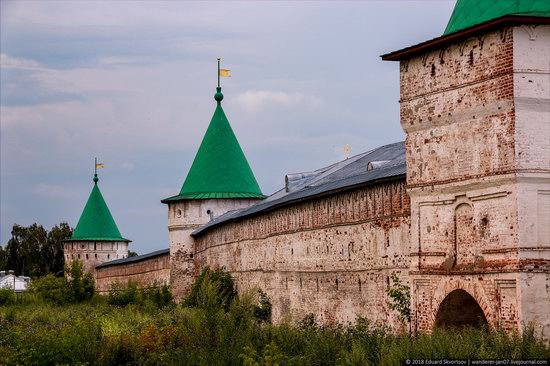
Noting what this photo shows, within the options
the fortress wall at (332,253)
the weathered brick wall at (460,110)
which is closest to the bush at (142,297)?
the fortress wall at (332,253)

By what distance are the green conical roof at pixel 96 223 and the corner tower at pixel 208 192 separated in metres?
16.5

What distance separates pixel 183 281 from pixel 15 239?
130 feet

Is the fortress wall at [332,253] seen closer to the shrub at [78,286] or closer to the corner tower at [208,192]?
the corner tower at [208,192]

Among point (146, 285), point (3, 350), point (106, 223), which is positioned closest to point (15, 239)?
point (106, 223)

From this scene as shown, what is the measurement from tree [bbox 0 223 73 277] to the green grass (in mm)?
51049

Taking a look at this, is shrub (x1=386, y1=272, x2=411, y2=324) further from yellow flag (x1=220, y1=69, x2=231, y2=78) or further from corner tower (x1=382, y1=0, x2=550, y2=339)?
yellow flag (x1=220, y1=69, x2=231, y2=78)

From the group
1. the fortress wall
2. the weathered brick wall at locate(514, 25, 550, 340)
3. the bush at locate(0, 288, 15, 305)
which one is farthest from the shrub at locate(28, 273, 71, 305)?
the weathered brick wall at locate(514, 25, 550, 340)

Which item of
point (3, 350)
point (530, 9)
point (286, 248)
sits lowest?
point (3, 350)

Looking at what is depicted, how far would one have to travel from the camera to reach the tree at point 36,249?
7025 centimetres

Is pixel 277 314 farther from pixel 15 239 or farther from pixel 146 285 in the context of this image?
pixel 15 239

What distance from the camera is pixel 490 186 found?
46.5 feet

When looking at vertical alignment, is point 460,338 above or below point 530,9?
below

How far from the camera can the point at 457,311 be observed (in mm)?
15086

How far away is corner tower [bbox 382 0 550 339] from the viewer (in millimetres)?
13695
